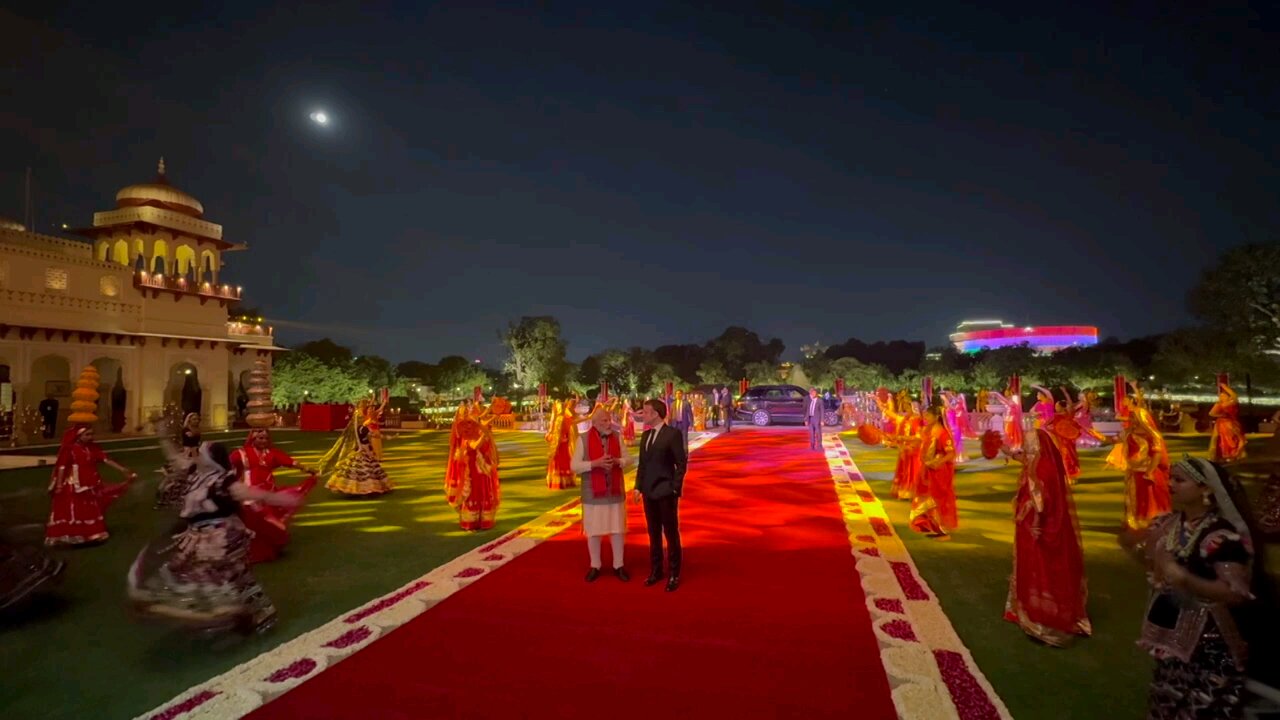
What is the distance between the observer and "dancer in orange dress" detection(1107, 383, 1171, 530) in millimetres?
7699

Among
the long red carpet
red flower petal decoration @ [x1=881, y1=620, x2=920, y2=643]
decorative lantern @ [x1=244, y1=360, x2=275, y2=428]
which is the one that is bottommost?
red flower petal decoration @ [x1=881, y1=620, x2=920, y2=643]

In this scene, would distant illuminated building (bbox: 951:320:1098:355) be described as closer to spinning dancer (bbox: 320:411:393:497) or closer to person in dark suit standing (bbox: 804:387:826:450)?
person in dark suit standing (bbox: 804:387:826:450)

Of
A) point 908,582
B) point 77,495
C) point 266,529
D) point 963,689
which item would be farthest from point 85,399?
point 963,689

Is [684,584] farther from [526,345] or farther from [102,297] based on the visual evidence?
[526,345]

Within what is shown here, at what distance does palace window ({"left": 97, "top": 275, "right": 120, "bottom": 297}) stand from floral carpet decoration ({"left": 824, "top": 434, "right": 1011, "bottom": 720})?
29.7 metres

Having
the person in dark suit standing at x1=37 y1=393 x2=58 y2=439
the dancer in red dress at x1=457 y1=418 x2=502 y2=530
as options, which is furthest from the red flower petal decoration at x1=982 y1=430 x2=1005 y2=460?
the person in dark suit standing at x1=37 y1=393 x2=58 y2=439

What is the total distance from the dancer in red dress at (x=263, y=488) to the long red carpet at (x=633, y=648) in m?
2.60

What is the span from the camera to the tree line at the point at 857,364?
71.2 ft

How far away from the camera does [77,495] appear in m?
7.60

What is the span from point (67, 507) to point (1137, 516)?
41.9ft

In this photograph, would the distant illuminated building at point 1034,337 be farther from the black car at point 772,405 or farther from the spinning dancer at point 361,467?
the spinning dancer at point 361,467

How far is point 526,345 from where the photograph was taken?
46.6m

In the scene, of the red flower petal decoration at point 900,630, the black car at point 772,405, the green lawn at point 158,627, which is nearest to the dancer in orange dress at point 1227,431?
the black car at point 772,405

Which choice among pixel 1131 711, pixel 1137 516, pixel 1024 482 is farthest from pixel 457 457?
pixel 1137 516
